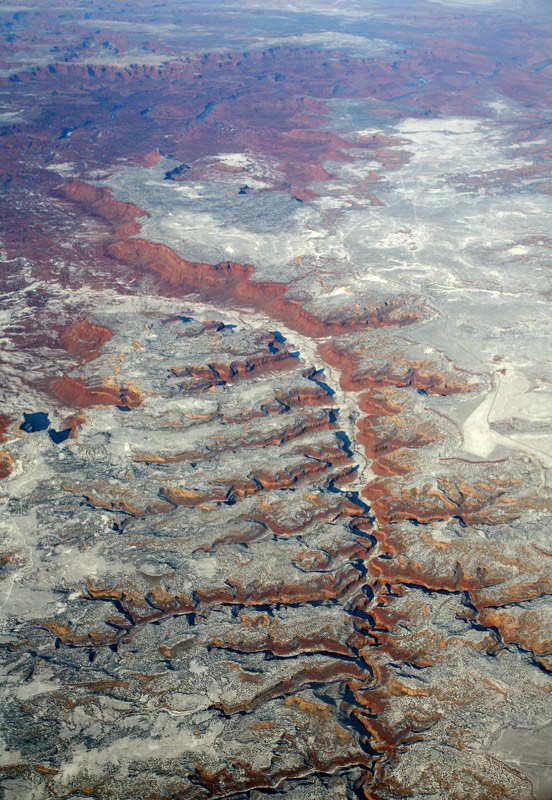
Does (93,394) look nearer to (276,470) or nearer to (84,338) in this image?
(84,338)

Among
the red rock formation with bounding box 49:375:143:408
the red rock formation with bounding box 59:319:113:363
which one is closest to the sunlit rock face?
the red rock formation with bounding box 49:375:143:408

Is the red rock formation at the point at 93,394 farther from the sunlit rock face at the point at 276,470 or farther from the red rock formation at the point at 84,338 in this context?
the red rock formation at the point at 84,338

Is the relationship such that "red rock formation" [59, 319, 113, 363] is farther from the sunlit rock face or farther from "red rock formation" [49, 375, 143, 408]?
"red rock formation" [49, 375, 143, 408]

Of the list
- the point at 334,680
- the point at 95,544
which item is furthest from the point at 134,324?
the point at 334,680

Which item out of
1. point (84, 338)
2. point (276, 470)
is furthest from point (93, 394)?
point (276, 470)

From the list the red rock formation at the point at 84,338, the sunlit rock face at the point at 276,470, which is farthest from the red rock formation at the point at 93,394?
the red rock formation at the point at 84,338

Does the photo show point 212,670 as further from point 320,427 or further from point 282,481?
point 320,427

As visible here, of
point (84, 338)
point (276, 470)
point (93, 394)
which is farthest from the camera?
point (84, 338)

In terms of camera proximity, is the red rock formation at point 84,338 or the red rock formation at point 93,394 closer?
the red rock formation at point 93,394
